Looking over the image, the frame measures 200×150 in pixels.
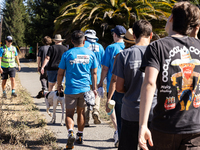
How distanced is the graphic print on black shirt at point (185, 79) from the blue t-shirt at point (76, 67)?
2.57 meters

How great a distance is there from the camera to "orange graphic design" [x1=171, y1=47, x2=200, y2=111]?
201 centimetres

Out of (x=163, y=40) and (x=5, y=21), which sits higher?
(x=5, y=21)

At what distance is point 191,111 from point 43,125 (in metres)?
4.32

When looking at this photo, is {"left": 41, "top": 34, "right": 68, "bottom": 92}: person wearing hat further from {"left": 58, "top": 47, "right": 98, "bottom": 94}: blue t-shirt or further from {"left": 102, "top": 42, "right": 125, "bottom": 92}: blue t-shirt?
{"left": 102, "top": 42, "right": 125, "bottom": 92}: blue t-shirt

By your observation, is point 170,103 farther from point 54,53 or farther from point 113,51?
point 54,53

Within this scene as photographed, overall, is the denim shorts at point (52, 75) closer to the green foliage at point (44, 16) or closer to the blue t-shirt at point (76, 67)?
the blue t-shirt at point (76, 67)

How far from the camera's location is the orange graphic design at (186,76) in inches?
79.1

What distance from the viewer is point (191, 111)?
205cm

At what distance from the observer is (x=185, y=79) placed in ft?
6.66

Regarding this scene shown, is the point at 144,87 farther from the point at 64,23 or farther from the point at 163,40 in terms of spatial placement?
the point at 64,23

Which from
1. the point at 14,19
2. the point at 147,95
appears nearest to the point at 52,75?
the point at 147,95

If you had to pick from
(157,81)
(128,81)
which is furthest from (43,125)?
(157,81)

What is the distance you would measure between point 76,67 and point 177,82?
8.56ft

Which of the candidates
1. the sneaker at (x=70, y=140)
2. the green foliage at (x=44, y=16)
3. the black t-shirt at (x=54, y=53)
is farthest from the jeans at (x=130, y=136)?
the green foliage at (x=44, y=16)
